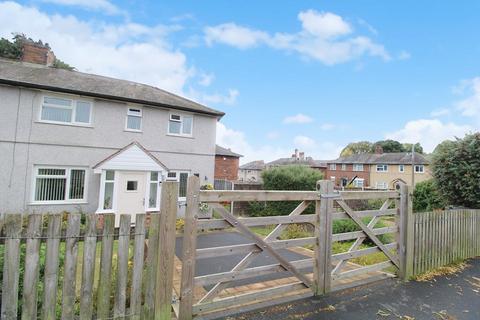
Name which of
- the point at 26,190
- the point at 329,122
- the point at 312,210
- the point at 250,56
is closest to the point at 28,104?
the point at 26,190

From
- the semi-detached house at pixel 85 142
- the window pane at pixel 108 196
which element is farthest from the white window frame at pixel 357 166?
the window pane at pixel 108 196

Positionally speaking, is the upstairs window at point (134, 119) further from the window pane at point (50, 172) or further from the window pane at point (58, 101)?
the window pane at point (50, 172)

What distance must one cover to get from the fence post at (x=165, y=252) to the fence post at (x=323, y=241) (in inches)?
94.6

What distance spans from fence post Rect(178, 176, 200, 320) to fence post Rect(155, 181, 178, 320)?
0.58ft

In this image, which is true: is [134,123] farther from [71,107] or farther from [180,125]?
[71,107]

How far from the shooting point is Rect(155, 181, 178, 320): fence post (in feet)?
10.3

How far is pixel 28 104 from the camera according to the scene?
1073cm

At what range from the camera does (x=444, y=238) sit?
20.3 ft

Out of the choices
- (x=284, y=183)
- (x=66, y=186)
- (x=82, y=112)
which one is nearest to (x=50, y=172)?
(x=66, y=186)

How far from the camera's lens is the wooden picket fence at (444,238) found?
18.4ft

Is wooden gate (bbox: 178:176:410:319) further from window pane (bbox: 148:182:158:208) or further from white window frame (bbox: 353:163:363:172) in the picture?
white window frame (bbox: 353:163:363:172)

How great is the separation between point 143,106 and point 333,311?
11776 millimetres

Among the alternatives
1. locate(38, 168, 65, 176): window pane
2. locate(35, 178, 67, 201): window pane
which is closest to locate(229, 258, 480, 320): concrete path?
locate(35, 178, 67, 201): window pane

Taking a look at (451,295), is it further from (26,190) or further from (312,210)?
(26,190)
